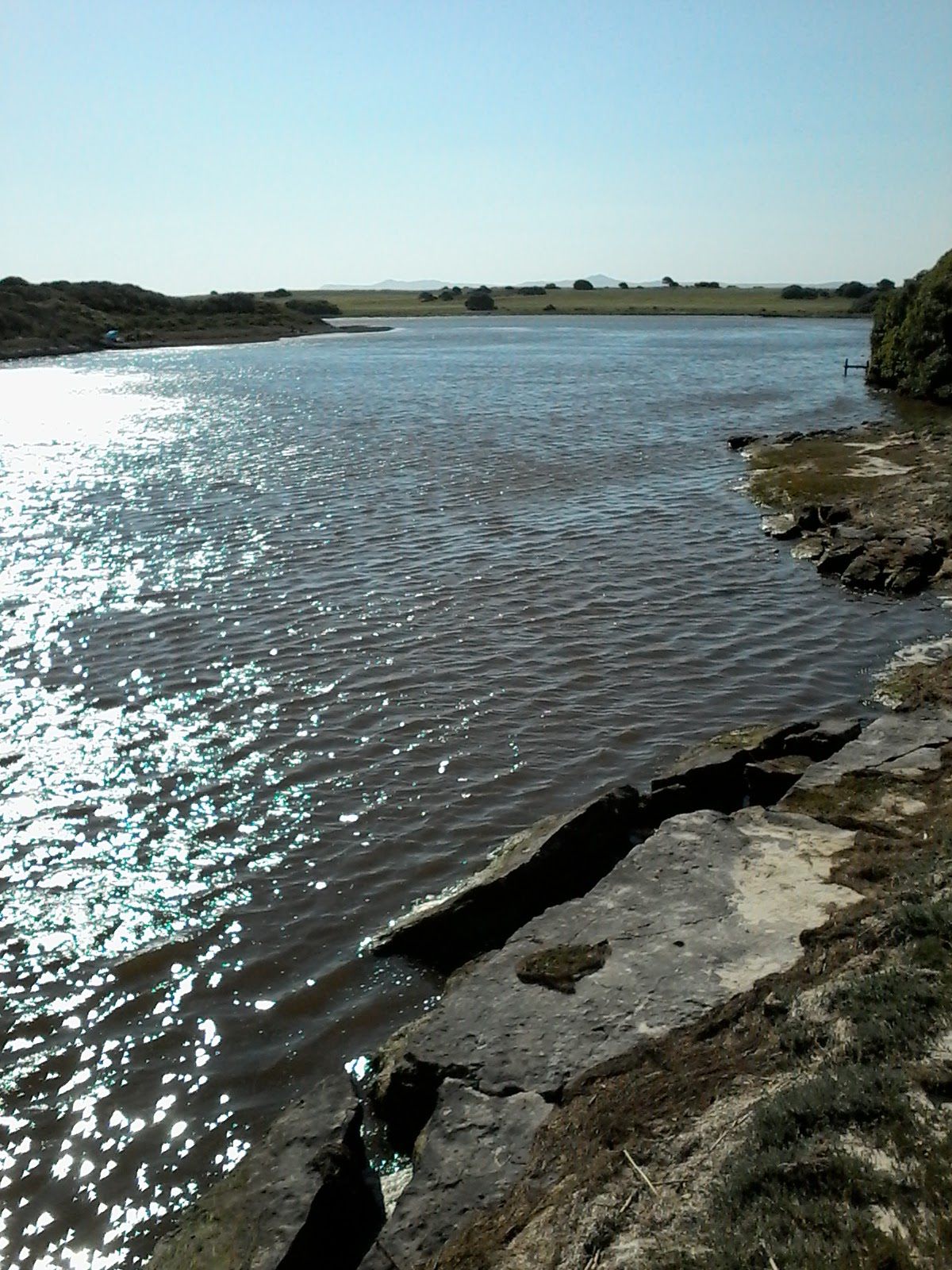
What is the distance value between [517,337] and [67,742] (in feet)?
333

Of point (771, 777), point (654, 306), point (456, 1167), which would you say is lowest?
point (456, 1167)

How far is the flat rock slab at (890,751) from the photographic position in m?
11.0

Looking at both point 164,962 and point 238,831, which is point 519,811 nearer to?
point 238,831

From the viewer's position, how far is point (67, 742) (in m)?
13.7

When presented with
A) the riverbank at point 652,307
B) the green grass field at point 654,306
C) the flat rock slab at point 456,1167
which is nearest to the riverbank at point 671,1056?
the flat rock slab at point 456,1167

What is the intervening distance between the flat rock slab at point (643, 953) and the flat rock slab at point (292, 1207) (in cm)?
76

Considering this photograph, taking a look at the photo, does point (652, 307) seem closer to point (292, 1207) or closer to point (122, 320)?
point (122, 320)

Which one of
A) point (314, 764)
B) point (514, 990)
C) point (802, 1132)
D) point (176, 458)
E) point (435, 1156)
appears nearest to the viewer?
point (802, 1132)

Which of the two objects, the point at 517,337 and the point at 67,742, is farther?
the point at 517,337

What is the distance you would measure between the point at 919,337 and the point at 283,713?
40757 millimetres

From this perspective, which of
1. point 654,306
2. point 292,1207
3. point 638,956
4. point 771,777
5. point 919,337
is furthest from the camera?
point 654,306

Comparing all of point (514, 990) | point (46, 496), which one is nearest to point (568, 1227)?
point (514, 990)

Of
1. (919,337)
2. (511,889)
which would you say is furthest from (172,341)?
(511,889)

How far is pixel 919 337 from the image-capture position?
45125mm
